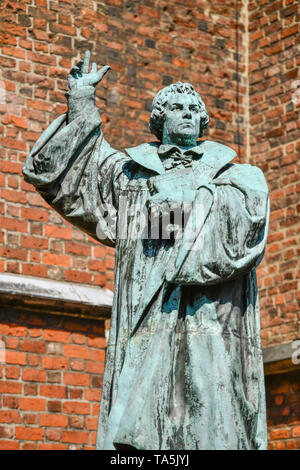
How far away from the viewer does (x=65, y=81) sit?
1061 centimetres

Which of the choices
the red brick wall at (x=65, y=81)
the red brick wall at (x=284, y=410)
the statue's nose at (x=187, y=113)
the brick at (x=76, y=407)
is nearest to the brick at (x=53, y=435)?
the brick at (x=76, y=407)

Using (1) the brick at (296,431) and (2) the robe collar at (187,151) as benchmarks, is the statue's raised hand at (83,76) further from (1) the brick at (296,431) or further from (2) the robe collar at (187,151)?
(1) the brick at (296,431)

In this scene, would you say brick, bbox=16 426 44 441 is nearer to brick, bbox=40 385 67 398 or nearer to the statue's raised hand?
brick, bbox=40 385 67 398

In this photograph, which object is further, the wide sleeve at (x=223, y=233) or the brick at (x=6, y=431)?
the brick at (x=6, y=431)

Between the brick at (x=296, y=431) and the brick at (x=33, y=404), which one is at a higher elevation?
the brick at (x=296, y=431)

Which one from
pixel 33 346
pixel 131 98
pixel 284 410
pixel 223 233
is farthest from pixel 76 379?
pixel 223 233

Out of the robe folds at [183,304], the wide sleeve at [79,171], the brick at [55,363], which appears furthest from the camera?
the brick at [55,363]

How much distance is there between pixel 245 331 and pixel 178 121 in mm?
1022

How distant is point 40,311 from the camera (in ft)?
32.3

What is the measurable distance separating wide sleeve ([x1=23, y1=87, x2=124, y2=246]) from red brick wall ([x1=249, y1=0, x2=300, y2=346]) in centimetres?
628

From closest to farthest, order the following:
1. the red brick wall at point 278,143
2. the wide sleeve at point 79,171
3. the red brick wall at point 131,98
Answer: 1. the wide sleeve at point 79,171
2. the red brick wall at point 131,98
3. the red brick wall at point 278,143

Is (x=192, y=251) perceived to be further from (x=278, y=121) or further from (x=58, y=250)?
Answer: (x=278, y=121)

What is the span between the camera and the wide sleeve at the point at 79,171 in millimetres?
5508
